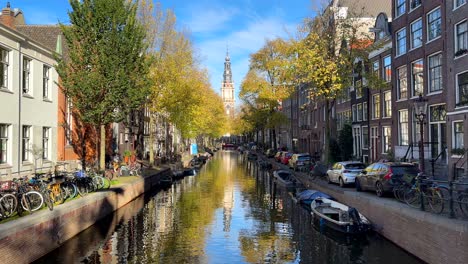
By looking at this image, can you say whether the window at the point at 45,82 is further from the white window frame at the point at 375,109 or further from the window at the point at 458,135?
the white window frame at the point at 375,109

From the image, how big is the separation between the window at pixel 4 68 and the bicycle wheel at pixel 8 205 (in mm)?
10669

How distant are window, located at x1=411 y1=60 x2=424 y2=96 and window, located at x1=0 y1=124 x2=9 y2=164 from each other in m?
25.5

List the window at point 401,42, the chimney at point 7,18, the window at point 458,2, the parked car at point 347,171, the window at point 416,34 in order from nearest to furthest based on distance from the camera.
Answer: the window at point 458,2 < the parked car at point 347,171 < the chimney at point 7,18 < the window at point 416,34 < the window at point 401,42

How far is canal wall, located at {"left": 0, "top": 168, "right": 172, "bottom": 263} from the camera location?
12.2 metres

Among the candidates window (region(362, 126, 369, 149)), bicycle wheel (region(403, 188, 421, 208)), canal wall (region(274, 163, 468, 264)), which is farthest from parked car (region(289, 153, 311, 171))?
bicycle wheel (region(403, 188, 421, 208))

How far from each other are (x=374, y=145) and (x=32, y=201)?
3063 centimetres

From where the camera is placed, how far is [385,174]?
20375 millimetres

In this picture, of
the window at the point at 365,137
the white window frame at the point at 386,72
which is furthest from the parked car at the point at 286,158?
the white window frame at the point at 386,72

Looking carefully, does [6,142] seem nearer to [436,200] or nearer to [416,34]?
[436,200]

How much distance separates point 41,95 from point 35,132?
2410mm

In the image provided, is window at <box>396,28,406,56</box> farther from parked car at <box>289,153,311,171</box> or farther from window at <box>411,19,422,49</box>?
parked car at <box>289,153,311,171</box>

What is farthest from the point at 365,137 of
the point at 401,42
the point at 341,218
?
the point at 341,218

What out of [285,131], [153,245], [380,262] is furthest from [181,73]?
[285,131]

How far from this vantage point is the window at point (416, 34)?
102ft
